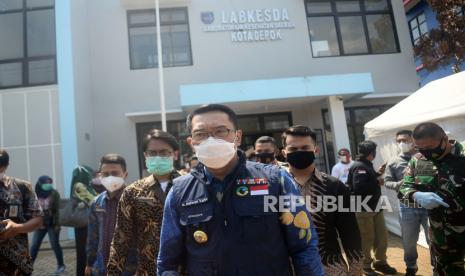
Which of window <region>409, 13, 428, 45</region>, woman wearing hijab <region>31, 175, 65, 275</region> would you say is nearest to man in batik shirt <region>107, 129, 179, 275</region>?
woman wearing hijab <region>31, 175, 65, 275</region>

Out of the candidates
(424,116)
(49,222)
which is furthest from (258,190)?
(49,222)

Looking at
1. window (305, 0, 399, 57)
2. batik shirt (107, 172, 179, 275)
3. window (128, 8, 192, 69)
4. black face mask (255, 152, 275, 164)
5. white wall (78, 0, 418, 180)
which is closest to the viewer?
batik shirt (107, 172, 179, 275)

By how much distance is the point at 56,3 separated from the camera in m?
9.24

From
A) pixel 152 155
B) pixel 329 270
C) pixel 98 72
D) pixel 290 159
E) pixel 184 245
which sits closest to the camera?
pixel 184 245

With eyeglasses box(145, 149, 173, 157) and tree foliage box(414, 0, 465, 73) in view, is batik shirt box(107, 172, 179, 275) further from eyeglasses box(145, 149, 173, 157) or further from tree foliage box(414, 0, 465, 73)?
tree foliage box(414, 0, 465, 73)

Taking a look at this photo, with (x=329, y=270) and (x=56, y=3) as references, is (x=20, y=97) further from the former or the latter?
(x=329, y=270)

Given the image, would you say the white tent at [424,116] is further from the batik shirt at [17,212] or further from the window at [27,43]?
the window at [27,43]

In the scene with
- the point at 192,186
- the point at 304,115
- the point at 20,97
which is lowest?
the point at 192,186

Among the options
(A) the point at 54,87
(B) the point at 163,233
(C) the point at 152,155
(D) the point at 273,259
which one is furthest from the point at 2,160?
(A) the point at 54,87

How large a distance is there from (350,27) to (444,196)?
9.54 m

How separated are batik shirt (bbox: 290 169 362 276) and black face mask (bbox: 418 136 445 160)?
122 cm

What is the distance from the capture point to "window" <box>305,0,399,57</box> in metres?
11.2

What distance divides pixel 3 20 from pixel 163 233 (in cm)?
1077

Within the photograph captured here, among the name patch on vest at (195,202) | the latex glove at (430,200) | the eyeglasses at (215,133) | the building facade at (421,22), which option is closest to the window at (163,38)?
the latex glove at (430,200)
